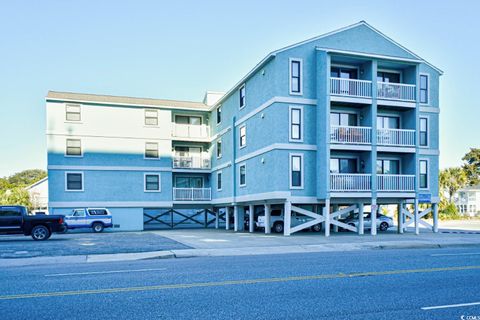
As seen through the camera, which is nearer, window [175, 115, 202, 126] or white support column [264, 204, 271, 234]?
white support column [264, 204, 271, 234]

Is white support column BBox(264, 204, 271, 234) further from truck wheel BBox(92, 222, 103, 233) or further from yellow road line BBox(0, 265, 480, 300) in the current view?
yellow road line BBox(0, 265, 480, 300)

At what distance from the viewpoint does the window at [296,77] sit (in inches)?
1017

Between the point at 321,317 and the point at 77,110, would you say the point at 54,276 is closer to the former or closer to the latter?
the point at 321,317

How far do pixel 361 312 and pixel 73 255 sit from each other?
12.2 meters

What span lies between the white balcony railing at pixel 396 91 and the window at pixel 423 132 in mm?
3092

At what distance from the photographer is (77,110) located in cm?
3391

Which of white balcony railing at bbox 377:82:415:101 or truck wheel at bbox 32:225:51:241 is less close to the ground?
white balcony railing at bbox 377:82:415:101

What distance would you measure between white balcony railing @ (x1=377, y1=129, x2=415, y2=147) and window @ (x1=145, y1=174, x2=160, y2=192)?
18029mm

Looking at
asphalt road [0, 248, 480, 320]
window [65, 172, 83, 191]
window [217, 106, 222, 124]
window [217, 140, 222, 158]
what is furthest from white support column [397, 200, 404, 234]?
window [65, 172, 83, 191]

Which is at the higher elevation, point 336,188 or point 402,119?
point 402,119

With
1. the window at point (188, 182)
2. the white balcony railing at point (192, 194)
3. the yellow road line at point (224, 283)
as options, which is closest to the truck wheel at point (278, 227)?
the white balcony railing at point (192, 194)

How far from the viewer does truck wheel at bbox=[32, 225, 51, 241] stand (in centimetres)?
2314

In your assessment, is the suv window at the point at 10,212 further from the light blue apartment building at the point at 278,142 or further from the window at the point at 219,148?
the window at the point at 219,148

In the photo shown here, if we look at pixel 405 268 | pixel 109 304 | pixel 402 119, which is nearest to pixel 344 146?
pixel 402 119
